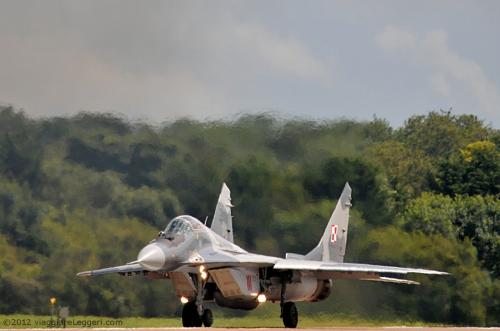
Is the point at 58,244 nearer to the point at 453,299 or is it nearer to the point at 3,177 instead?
the point at 3,177

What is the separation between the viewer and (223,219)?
41.9 meters

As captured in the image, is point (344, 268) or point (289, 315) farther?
point (289, 315)

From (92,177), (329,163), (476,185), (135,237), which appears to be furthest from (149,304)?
(476,185)

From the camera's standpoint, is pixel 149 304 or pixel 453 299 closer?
pixel 149 304

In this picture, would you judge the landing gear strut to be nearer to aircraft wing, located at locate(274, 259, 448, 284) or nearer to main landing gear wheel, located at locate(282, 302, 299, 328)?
main landing gear wheel, located at locate(282, 302, 299, 328)

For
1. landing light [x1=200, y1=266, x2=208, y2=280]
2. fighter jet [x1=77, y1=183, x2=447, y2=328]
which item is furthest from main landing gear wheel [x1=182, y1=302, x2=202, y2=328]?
landing light [x1=200, y1=266, x2=208, y2=280]

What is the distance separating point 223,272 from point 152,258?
261 cm

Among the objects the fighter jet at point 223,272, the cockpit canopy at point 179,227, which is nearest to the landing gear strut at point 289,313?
the fighter jet at point 223,272

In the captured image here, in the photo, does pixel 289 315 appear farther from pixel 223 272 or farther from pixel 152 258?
pixel 152 258

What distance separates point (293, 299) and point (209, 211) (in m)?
8.01

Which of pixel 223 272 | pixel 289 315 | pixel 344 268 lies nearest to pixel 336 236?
pixel 289 315

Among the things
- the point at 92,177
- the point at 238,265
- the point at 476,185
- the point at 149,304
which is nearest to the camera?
the point at 238,265

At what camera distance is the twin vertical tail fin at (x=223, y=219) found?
137 feet

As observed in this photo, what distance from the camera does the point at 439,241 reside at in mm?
50000
